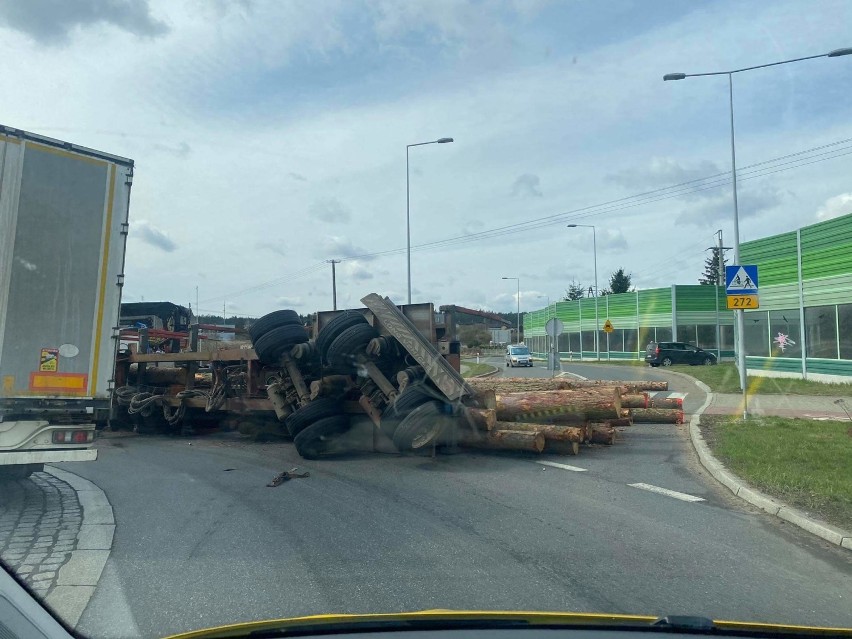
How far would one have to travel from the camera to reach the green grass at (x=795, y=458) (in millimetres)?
7844

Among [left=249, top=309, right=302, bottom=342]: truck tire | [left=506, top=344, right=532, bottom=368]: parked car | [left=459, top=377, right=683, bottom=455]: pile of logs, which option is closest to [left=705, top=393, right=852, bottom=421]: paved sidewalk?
[left=459, top=377, right=683, bottom=455]: pile of logs

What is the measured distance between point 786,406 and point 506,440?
11085 mm

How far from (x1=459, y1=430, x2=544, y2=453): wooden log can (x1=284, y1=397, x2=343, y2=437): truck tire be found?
2145 millimetres

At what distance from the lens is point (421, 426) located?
1106cm

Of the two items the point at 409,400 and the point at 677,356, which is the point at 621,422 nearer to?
the point at 409,400

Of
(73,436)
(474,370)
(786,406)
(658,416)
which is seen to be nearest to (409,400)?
(73,436)

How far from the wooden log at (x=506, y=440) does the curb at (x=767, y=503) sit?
7.90 feet

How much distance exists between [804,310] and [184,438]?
22759 mm

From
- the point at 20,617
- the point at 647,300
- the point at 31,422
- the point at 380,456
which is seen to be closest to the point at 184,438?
the point at 380,456

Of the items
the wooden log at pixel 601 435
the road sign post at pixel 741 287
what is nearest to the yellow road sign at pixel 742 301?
the road sign post at pixel 741 287

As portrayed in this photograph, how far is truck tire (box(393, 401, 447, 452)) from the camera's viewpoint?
36.2 feet

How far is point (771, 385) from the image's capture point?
26.0m

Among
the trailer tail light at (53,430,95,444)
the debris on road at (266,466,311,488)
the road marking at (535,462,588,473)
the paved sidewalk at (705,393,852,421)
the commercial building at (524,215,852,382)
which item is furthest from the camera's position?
the commercial building at (524,215,852,382)

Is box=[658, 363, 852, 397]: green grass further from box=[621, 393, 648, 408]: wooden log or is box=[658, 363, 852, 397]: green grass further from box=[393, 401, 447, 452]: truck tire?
box=[393, 401, 447, 452]: truck tire
